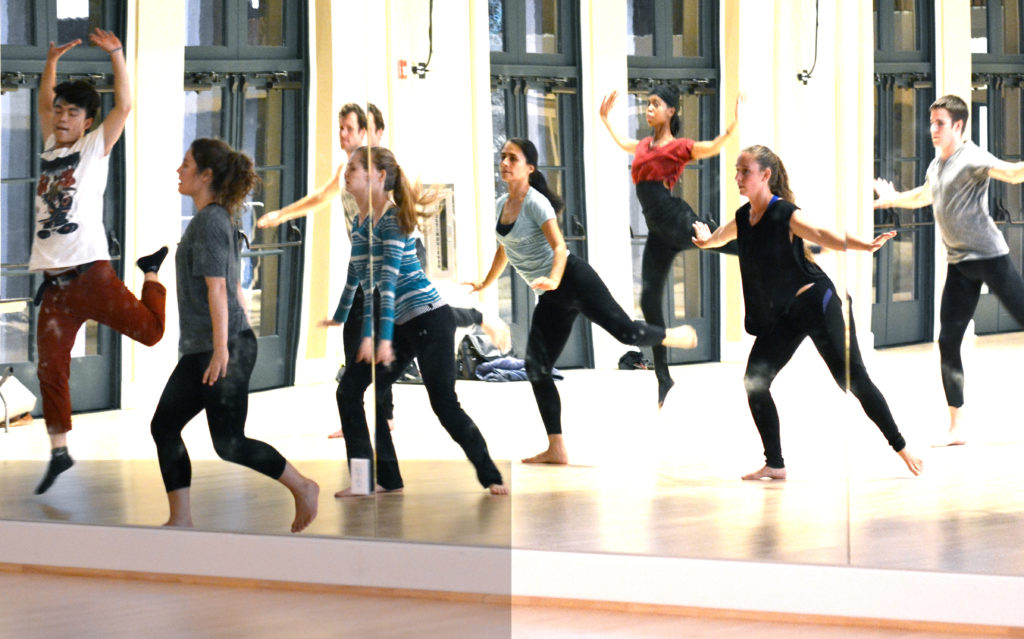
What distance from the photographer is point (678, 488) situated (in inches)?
159

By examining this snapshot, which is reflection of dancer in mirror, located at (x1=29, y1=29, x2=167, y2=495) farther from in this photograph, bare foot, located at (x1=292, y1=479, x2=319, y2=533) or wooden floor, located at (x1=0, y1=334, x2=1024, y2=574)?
bare foot, located at (x1=292, y1=479, x2=319, y2=533)

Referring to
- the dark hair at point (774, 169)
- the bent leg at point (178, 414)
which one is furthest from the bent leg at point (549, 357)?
the bent leg at point (178, 414)

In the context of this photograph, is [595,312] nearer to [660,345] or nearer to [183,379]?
[660,345]

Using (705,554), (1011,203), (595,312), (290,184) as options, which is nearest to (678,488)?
(705,554)

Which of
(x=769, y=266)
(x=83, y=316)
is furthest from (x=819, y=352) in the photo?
(x=83, y=316)

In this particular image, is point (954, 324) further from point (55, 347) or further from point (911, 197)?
point (55, 347)

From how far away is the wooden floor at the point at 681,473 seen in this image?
12.5ft

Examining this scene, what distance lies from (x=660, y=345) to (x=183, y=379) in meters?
1.57

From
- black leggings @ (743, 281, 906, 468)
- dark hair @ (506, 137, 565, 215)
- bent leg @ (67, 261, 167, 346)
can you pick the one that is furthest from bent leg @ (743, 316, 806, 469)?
bent leg @ (67, 261, 167, 346)

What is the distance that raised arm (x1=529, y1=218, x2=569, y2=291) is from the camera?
414 cm

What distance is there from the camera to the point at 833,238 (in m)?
3.84

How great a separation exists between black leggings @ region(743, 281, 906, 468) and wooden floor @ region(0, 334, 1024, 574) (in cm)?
3

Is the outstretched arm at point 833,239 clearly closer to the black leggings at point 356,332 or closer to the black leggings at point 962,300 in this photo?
the black leggings at point 962,300

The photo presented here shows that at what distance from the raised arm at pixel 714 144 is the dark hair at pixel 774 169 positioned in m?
0.07
